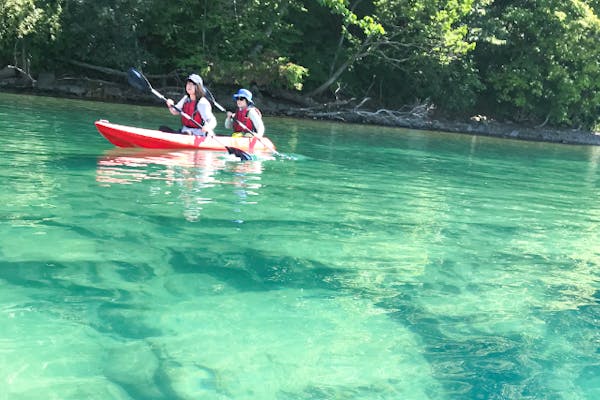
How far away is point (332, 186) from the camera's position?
802 centimetres

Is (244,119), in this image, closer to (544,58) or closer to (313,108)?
(313,108)

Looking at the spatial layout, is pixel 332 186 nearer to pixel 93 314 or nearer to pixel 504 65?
pixel 93 314

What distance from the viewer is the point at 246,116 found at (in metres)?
10.4

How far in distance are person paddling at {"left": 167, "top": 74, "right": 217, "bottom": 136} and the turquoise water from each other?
1.78m

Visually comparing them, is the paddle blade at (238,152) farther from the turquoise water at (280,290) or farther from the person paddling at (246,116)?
the turquoise water at (280,290)

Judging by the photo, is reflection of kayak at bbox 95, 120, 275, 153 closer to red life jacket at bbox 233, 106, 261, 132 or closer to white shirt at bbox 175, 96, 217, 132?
white shirt at bbox 175, 96, 217, 132

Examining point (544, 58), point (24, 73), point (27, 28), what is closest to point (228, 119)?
point (27, 28)

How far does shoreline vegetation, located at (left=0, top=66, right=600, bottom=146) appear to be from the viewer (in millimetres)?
22812

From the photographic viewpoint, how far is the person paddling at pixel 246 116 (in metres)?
10.0

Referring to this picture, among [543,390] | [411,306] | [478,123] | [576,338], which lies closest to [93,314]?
[411,306]

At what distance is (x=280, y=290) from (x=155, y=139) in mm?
5893

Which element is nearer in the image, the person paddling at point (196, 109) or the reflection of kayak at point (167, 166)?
the reflection of kayak at point (167, 166)

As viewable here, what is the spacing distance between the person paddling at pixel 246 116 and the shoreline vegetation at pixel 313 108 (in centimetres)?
1322

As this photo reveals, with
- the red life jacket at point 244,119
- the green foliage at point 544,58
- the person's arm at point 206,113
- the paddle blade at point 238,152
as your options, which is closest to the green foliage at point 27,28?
the red life jacket at point 244,119
